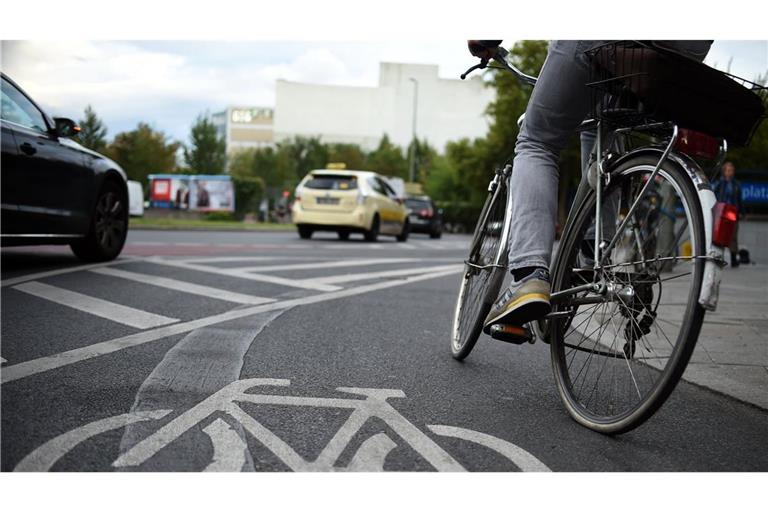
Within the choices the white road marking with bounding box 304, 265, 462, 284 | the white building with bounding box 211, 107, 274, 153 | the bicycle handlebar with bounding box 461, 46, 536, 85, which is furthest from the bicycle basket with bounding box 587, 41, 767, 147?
the white building with bounding box 211, 107, 274, 153

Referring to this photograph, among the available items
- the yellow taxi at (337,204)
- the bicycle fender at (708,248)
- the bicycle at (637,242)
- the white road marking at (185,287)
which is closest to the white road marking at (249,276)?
the white road marking at (185,287)

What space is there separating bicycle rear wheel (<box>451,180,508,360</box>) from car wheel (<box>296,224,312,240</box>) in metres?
14.8

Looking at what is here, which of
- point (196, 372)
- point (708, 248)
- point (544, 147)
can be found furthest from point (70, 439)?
point (544, 147)

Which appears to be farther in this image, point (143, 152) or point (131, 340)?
point (143, 152)

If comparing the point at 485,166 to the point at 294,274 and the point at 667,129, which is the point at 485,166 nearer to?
the point at 294,274

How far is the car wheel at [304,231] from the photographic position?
18.9m

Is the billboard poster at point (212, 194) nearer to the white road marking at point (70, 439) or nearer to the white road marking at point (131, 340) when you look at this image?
the white road marking at point (131, 340)

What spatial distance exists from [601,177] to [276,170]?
7295cm

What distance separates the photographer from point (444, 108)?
112938 mm

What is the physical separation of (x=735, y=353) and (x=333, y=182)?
1488cm

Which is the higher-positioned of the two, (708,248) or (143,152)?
(143,152)

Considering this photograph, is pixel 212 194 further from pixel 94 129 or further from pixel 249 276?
pixel 249 276

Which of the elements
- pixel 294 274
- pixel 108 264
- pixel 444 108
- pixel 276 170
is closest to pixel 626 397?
pixel 294 274

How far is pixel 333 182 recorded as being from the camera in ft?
61.5
